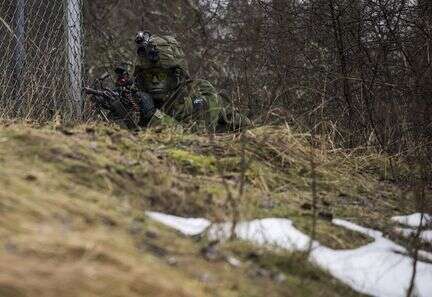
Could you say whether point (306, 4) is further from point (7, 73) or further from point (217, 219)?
point (217, 219)

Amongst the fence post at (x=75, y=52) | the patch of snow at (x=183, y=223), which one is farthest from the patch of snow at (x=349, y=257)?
the fence post at (x=75, y=52)

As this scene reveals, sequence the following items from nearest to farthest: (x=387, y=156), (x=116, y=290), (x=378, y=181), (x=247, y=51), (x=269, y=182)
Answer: (x=116, y=290) → (x=269, y=182) → (x=378, y=181) → (x=387, y=156) → (x=247, y=51)

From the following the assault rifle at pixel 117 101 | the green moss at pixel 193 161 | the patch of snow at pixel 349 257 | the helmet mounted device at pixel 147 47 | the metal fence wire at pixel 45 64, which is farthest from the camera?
the helmet mounted device at pixel 147 47

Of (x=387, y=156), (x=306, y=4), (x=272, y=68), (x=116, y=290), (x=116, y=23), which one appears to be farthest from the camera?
(x=116, y=23)

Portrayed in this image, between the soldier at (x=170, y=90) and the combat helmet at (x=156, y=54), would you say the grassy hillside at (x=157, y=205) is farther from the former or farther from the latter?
the combat helmet at (x=156, y=54)

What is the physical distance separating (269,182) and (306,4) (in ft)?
9.39

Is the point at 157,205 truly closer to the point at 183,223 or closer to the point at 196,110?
the point at 183,223

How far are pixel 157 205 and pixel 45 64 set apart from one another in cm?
270

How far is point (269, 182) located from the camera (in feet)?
11.6

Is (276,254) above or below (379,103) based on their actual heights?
below

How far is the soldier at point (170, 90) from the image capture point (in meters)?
5.36

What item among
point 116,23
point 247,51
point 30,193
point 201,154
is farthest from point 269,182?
point 116,23

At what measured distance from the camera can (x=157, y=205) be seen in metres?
2.85

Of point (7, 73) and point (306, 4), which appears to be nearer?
point (7, 73)
